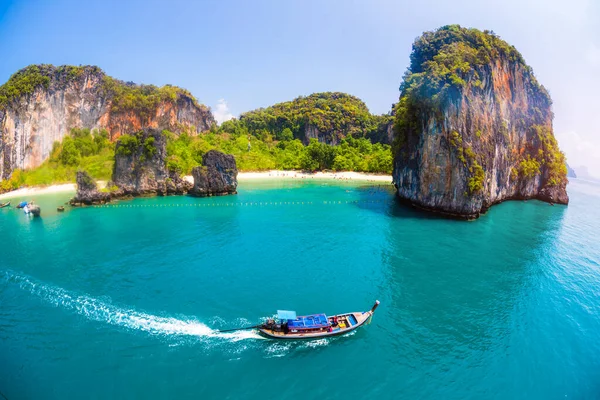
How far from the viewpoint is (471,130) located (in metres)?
57.4

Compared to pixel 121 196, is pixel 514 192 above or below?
above

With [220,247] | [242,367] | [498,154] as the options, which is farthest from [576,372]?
[498,154]

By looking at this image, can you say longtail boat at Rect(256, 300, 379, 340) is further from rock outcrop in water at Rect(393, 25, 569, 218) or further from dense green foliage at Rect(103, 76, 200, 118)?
dense green foliage at Rect(103, 76, 200, 118)

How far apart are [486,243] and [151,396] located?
45.8 metres

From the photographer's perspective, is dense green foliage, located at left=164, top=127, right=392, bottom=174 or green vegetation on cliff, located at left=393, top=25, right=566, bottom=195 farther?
dense green foliage, located at left=164, top=127, right=392, bottom=174

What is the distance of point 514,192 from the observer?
79.3 metres

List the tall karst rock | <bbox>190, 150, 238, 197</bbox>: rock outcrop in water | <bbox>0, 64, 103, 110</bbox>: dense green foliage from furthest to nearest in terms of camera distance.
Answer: the tall karst rock
<bbox>0, 64, 103, 110</bbox>: dense green foliage
<bbox>190, 150, 238, 197</bbox>: rock outcrop in water

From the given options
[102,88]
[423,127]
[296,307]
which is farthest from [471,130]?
[102,88]

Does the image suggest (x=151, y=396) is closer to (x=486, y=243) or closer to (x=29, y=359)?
(x=29, y=359)

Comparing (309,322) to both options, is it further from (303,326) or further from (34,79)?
(34,79)

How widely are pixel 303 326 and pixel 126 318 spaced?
15693 millimetres

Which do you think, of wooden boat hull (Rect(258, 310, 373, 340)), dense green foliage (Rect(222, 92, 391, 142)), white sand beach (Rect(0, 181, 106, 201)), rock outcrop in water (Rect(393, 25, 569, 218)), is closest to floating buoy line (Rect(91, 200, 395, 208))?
rock outcrop in water (Rect(393, 25, 569, 218))

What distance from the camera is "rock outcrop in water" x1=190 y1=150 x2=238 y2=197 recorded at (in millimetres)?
80812

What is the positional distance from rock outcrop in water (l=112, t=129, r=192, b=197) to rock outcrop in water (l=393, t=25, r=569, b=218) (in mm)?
58292
